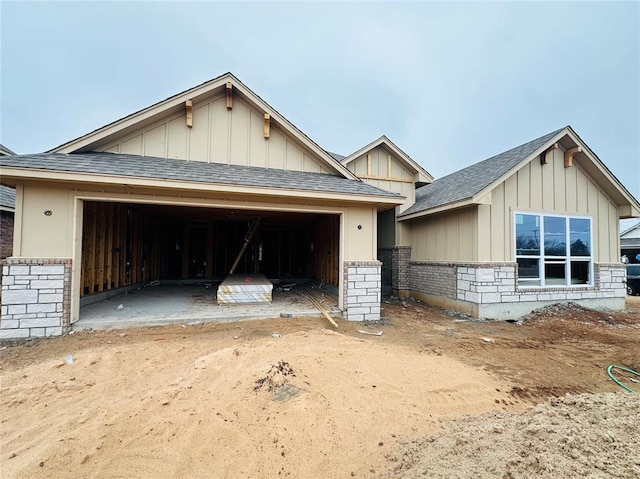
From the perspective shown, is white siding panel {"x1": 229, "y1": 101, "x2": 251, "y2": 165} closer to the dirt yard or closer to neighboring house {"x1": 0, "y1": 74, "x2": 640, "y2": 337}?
neighboring house {"x1": 0, "y1": 74, "x2": 640, "y2": 337}

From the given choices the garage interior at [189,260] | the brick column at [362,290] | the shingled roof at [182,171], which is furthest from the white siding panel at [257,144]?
the brick column at [362,290]

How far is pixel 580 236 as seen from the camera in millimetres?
8930

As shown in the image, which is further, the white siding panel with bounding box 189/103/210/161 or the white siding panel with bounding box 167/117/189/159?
the white siding panel with bounding box 189/103/210/161

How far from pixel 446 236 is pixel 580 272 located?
470cm

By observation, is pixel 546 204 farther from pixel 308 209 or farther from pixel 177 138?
pixel 177 138

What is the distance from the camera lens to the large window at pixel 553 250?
8195 mm

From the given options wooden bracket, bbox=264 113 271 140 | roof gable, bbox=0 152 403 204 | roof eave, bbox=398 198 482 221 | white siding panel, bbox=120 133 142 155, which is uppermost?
wooden bracket, bbox=264 113 271 140

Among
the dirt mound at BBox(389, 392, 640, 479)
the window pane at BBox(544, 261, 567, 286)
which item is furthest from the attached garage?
the window pane at BBox(544, 261, 567, 286)

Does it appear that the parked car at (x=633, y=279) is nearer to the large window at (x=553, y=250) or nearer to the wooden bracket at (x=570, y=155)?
the large window at (x=553, y=250)

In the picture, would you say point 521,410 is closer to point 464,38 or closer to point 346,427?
point 346,427

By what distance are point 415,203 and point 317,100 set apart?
35.9 meters

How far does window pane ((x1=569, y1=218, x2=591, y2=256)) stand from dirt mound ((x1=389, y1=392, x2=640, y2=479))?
795cm

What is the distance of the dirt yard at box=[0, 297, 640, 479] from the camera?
2170mm

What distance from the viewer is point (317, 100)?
4091 cm
